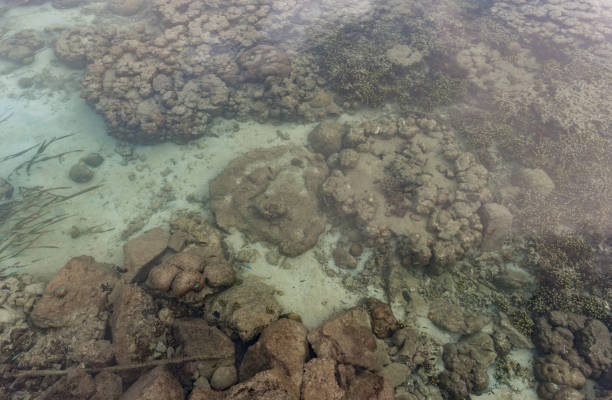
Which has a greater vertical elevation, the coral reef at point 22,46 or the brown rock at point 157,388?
the coral reef at point 22,46

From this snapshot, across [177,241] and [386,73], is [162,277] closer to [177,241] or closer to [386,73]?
[177,241]

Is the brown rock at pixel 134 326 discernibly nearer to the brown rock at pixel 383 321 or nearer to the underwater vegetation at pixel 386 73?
the brown rock at pixel 383 321

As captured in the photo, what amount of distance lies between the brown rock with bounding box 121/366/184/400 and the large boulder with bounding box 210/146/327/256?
161 inches

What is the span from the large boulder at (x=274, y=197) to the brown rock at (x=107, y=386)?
4461 millimetres

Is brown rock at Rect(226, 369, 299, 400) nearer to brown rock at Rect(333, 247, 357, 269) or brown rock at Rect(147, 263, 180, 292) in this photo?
brown rock at Rect(147, 263, 180, 292)

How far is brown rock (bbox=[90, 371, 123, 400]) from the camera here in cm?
528

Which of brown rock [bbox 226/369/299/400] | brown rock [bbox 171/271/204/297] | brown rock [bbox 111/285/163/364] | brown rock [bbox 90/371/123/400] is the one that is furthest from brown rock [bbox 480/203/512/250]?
brown rock [bbox 90/371/123/400]

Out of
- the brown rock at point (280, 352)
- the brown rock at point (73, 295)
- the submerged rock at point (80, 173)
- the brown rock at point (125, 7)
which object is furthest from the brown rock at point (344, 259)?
the brown rock at point (125, 7)

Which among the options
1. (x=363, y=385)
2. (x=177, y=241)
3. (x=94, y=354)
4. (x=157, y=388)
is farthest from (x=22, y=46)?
(x=363, y=385)

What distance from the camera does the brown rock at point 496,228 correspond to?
27.0ft

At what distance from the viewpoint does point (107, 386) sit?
541 cm

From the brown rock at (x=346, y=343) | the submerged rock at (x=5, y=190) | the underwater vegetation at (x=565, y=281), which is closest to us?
the brown rock at (x=346, y=343)

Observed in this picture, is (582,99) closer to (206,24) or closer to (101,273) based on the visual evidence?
(206,24)

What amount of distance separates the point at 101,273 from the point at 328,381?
6545 millimetres
